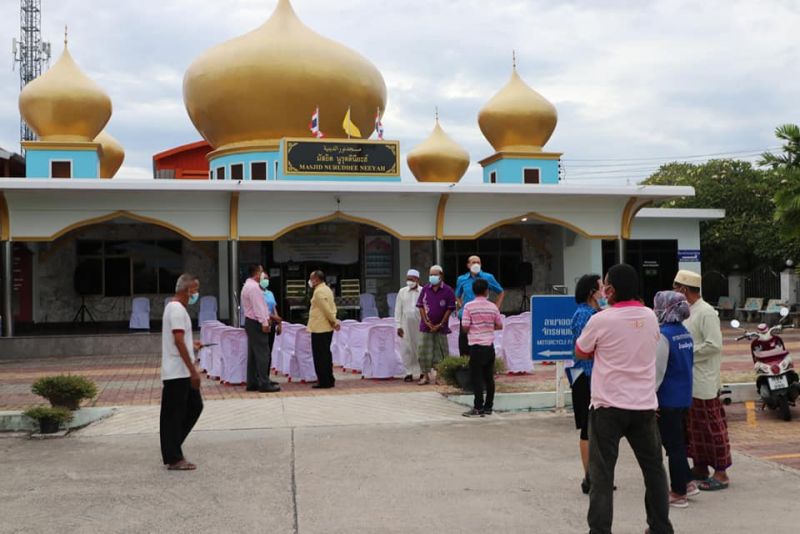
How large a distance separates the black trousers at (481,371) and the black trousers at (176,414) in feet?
9.57

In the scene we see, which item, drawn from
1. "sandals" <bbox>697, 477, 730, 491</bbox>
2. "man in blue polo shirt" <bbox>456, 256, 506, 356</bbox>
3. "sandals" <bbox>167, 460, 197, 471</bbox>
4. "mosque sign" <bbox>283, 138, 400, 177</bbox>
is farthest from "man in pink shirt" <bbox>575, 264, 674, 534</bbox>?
"mosque sign" <bbox>283, 138, 400, 177</bbox>

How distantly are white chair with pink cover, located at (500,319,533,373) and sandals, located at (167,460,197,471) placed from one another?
6.68 meters

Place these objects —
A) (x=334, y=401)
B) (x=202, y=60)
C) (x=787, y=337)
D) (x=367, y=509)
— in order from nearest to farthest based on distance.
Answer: (x=367, y=509), (x=334, y=401), (x=787, y=337), (x=202, y=60)

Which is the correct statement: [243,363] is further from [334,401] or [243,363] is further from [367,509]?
[367,509]

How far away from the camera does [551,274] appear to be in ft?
Result: 80.5

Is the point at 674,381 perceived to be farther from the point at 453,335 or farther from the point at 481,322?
the point at 453,335

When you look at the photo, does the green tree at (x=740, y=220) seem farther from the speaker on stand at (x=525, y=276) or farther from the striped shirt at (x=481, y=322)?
the striped shirt at (x=481, y=322)

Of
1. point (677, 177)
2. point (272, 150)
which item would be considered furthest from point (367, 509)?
point (677, 177)

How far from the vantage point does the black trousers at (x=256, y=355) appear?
34.7 feet

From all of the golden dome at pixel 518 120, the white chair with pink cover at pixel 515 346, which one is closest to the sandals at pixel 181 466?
the white chair with pink cover at pixel 515 346

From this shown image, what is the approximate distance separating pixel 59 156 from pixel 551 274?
45.9 ft

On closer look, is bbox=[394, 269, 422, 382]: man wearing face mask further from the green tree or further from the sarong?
the green tree

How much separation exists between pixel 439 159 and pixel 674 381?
24197 mm

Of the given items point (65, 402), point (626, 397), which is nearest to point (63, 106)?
point (65, 402)
